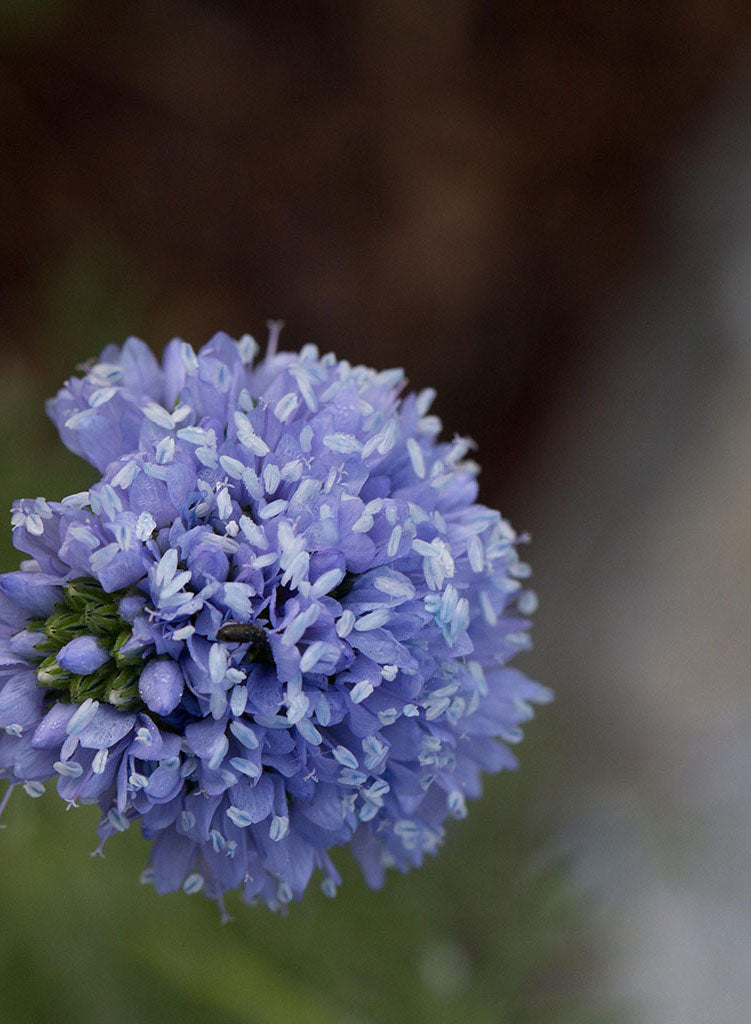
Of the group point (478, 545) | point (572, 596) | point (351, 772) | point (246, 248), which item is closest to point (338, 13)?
point (246, 248)

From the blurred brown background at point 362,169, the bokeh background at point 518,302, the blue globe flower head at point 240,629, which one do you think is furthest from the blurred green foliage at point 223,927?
the blue globe flower head at point 240,629

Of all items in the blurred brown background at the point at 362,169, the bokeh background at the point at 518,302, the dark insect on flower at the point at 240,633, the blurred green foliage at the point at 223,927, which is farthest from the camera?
the blurred brown background at the point at 362,169

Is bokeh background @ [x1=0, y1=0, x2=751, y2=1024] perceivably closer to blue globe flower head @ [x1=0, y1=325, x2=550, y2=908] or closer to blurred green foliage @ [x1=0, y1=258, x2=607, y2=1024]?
blurred green foliage @ [x1=0, y1=258, x2=607, y2=1024]

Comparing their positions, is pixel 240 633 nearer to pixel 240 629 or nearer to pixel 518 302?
pixel 240 629

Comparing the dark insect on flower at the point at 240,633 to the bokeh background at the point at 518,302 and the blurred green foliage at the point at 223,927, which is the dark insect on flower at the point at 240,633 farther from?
the bokeh background at the point at 518,302

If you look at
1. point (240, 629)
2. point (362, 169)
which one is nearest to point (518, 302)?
point (362, 169)

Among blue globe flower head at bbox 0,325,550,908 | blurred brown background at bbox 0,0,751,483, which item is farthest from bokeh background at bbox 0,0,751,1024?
blue globe flower head at bbox 0,325,550,908

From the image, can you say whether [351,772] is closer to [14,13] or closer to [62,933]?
[62,933]
